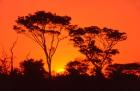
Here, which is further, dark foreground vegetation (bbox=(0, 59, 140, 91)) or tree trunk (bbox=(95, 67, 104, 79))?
tree trunk (bbox=(95, 67, 104, 79))

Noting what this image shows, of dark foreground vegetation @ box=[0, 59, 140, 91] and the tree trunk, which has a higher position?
the tree trunk

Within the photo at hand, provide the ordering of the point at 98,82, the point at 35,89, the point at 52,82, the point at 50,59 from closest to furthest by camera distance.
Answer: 1. the point at 35,89
2. the point at 52,82
3. the point at 98,82
4. the point at 50,59

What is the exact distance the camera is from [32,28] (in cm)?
5388

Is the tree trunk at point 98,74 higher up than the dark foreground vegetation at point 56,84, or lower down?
higher up

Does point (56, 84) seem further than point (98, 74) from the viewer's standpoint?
No

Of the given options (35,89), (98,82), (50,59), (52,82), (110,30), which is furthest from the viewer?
(110,30)

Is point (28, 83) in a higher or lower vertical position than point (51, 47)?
lower

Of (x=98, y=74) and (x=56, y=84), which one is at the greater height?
(x=98, y=74)

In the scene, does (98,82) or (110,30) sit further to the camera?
(110,30)

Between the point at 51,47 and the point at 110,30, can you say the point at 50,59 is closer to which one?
the point at 51,47

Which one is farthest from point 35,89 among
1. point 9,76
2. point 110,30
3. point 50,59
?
point 110,30

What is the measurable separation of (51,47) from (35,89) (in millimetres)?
28544

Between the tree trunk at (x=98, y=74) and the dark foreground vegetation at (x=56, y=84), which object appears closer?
the dark foreground vegetation at (x=56, y=84)

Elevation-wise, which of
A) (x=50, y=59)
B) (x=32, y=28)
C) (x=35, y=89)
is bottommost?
(x=35, y=89)
